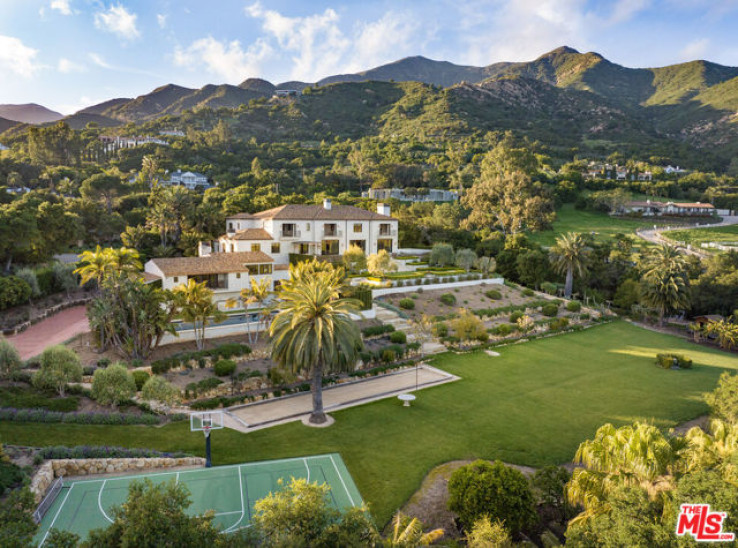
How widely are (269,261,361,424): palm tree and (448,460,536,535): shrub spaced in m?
7.96

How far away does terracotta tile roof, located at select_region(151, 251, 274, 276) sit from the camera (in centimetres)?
3422

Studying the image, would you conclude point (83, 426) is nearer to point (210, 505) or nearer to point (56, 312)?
point (210, 505)

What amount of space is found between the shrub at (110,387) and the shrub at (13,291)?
63.6ft

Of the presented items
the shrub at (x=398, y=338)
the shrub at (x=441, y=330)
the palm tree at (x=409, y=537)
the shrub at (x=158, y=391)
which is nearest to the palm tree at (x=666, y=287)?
the shrub at (x=441, y=330)

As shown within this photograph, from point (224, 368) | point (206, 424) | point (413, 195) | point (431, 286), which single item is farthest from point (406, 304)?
point (413, 195)

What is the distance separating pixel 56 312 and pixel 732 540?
43.7 meters

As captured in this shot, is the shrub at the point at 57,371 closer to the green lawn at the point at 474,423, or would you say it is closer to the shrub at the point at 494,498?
the green lawn at the point at 474,423

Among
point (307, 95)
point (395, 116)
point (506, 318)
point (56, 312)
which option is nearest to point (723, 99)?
point (395, 116)

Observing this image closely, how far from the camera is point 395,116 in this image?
16100 cm

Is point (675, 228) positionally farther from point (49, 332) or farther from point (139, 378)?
point (49, 332)

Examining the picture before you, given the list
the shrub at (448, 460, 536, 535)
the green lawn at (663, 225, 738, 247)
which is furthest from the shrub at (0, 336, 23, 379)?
the green lawn at (663, 225, 738, 247)

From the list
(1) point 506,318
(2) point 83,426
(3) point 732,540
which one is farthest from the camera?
(1) point 506,318

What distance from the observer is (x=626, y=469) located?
12.9 metres

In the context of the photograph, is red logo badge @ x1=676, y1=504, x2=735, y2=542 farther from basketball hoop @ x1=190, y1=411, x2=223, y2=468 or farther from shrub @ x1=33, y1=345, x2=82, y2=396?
shrub @ x1=33, y1=345, x2=82, y2=396
